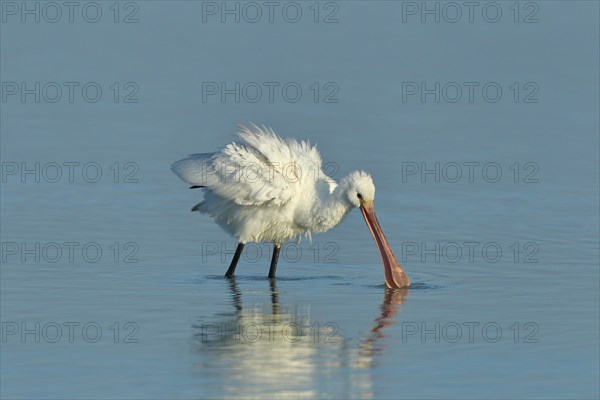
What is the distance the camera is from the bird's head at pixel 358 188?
15.6 m

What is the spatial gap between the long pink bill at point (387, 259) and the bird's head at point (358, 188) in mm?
80

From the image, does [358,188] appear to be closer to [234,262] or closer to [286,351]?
[234,262]

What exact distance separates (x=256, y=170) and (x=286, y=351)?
12.0 feet

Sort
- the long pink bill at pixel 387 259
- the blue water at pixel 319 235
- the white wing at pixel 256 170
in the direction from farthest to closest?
the white wing at pixel 256 170 → the long pink bill at pixel 387 259 → the blue water at pixel 319 235

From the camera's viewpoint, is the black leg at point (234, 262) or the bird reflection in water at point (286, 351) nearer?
the bird reflection in water at point (286, 351)

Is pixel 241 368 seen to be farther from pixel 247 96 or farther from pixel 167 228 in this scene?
pixel 247 96

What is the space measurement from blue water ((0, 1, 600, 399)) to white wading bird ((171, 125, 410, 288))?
1.66 feet

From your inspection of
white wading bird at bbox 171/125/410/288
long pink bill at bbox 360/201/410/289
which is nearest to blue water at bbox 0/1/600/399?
long pink bill at bbox 360/201/410/289

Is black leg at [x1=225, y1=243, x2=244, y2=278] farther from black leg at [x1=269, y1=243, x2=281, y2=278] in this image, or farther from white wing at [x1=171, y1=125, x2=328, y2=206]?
white wing at [x1=171, y1=125, x2=328, y2=206]

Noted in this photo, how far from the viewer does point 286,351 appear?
12.3 metres

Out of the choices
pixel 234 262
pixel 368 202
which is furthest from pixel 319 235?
pixel 368 202

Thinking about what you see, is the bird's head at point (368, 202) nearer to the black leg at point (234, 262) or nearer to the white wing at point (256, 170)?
the white wing at point (256, 170)

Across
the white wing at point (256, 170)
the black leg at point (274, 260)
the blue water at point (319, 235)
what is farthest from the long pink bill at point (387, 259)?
the black leg at point (274, 260)

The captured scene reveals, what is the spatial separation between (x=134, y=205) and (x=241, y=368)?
7668mm
